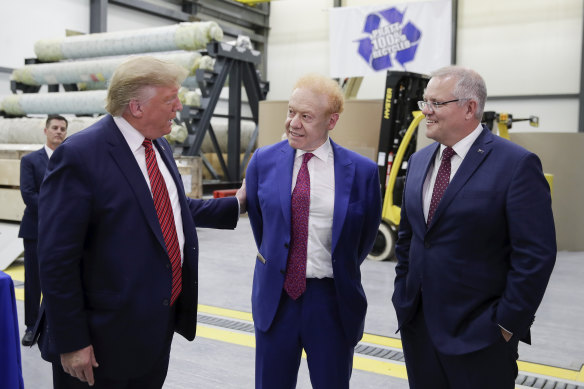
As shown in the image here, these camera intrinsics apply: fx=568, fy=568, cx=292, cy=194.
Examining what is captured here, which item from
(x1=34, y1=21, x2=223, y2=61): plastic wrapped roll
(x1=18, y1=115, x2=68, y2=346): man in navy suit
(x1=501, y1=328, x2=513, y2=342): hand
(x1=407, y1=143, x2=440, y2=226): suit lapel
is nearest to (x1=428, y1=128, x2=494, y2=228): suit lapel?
(x1=407, y1=143, x2=440, y2=226): suit lapel

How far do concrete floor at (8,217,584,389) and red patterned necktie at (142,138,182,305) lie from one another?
1525 millimetres

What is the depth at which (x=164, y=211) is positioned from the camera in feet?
6.05

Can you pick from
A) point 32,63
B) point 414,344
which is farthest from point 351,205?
point 32,63

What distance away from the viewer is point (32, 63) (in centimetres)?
1096

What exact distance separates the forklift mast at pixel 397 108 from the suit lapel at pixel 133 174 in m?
5.19

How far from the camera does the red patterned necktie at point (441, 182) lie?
2.04 meters

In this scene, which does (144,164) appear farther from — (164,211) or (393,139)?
(393,139)

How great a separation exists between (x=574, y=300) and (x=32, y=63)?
33.3ft

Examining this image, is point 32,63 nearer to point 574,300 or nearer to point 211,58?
point 211,58

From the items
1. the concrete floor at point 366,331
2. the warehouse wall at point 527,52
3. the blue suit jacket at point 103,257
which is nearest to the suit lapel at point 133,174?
the blue suit jacket at point 103,257

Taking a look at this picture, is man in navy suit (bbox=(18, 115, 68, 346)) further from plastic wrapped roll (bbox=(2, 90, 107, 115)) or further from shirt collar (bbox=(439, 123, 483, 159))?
plastic wrapped roll (bbox=(2, 90, 107, 115))

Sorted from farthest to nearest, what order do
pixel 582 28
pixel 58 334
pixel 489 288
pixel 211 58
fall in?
pixel 582 28, pixel 211 58, pixel 489 288, pixel 58 334

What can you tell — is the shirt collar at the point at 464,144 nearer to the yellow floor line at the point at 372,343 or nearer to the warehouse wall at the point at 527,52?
the yellow floor line at the point at 372,343

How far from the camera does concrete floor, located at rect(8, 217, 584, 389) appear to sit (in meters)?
3.30
